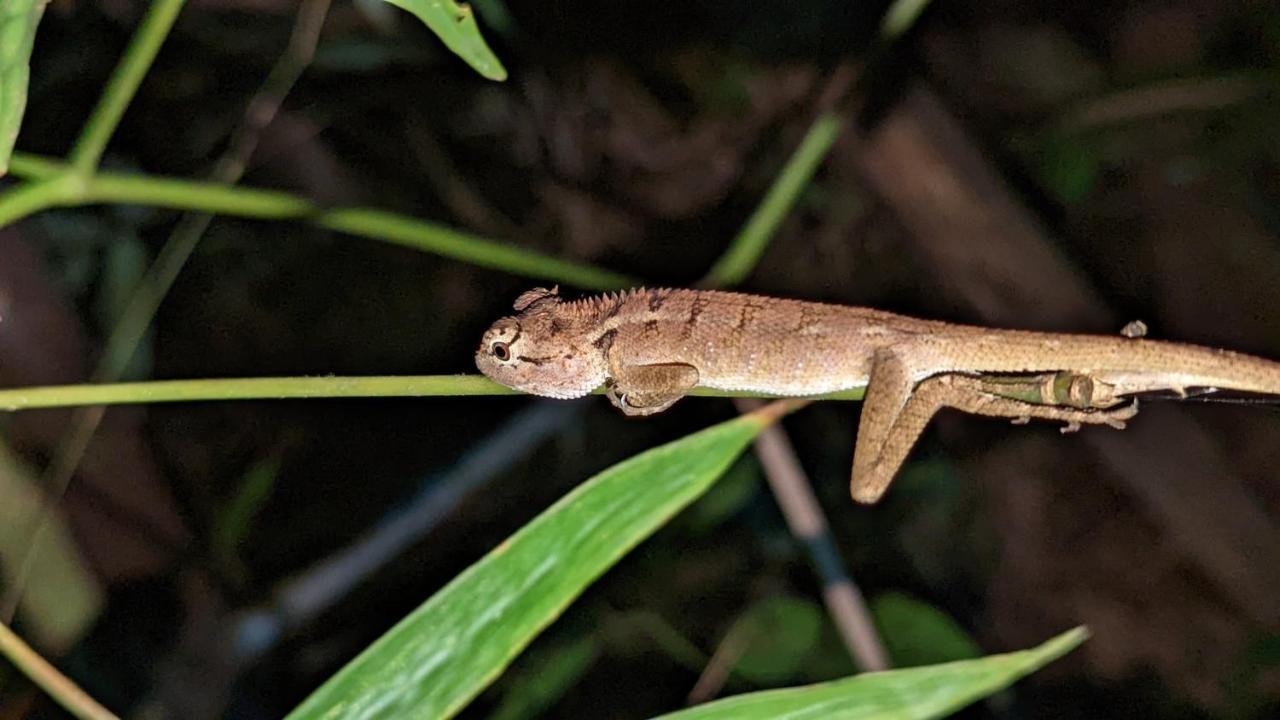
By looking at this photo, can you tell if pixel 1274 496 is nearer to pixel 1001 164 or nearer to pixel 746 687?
pixel 1001 164

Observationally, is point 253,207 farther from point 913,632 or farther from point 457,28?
point 913,632

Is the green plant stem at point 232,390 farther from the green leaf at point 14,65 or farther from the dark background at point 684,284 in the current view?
the dark background at point 684,284

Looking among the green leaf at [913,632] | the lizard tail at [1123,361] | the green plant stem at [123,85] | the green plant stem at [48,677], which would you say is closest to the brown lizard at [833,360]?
the lizard tail at [1123,361]

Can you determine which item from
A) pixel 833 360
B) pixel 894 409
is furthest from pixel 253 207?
pixel 894 409

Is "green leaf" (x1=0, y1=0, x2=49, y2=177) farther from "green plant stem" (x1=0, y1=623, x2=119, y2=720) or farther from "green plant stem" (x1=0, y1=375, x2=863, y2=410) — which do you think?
"green plant stem" (x1=0, y1=623, x2=119, y2=720)

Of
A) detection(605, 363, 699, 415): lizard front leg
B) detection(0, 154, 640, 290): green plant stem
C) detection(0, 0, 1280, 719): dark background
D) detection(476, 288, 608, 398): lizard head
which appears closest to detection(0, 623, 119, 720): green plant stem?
detection(0, 154, 640, 290): green plant stem

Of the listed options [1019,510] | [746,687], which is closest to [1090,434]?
[1019,510]

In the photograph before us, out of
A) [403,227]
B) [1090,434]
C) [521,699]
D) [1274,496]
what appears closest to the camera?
[403,227]
